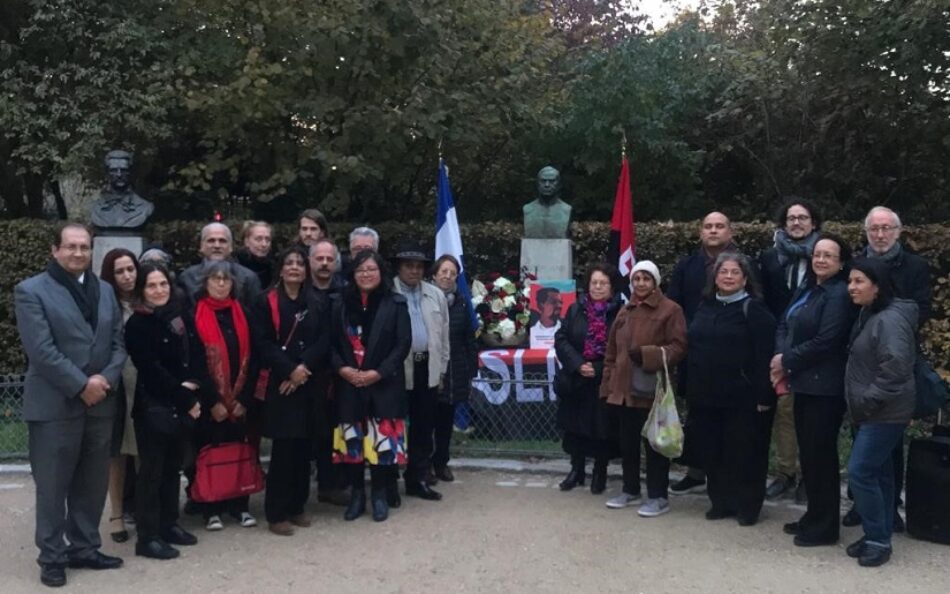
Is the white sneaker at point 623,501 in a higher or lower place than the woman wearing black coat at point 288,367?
lower

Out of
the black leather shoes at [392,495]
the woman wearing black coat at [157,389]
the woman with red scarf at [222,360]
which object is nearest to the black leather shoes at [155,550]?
the woman wearing black coat at [157,389]

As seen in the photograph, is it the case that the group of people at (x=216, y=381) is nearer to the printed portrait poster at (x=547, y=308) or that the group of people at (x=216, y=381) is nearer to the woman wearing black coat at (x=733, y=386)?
the woman wearing black coat at (x=733, y=386)

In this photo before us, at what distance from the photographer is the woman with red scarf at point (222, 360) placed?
18.3 feet

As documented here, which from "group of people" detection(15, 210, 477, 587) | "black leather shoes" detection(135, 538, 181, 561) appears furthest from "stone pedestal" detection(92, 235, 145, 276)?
"black leather shoes" detection(135, 538, 181, 561)

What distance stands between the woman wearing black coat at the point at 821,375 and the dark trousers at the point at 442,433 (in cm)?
250

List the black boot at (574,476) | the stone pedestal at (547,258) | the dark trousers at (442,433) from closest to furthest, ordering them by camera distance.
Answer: the black boot at (574,476) < the dark trousers at (442,433) < the stone pedestal at (547,258)

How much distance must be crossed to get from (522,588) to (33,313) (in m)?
2.96

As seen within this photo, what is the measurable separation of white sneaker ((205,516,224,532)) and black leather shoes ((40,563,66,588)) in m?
1.03

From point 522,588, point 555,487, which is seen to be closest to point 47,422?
point 522,588

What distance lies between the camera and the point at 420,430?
6621 mm

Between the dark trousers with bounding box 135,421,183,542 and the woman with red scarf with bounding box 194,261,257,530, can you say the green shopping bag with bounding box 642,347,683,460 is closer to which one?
the woman with red scarf with bounding box 194,261,257,530

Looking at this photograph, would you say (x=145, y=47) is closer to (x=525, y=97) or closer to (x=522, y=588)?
(x=525, y=97)

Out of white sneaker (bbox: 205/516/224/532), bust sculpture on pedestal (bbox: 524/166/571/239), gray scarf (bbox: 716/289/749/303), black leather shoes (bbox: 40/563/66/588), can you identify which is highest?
bust sculpture on pedestal (bbox: 524/166/571/239)

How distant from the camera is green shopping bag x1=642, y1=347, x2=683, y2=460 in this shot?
19.4 ft
